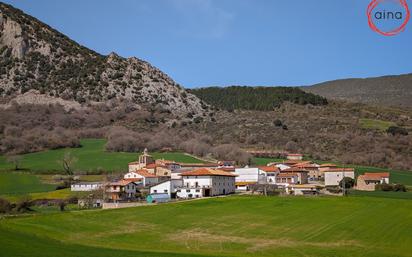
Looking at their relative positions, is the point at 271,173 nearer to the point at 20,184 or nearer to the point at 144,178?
the point at 144,178

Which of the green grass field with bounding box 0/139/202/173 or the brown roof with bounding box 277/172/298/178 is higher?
the green grass field with bounding box 0/139/202/173

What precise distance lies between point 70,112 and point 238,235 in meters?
129

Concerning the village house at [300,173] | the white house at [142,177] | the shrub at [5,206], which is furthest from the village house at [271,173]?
the shrub at [5,206]

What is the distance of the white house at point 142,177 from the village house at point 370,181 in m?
34.5

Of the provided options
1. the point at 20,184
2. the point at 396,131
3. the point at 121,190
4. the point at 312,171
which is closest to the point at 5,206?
the point at 121,190

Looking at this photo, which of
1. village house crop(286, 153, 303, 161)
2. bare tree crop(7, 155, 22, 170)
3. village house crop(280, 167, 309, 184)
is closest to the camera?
village house crop(280, 167, 309, 184)

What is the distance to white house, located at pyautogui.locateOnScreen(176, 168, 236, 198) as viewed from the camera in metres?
97.8

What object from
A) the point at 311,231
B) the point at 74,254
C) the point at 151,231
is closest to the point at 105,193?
the point at 151,231

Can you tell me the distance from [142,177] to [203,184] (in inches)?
606

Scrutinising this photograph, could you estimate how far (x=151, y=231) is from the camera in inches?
2562

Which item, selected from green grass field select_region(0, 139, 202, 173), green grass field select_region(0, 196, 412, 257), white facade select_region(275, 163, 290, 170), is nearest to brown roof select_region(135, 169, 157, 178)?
green grass field select_region(0, 139, 202, 173)

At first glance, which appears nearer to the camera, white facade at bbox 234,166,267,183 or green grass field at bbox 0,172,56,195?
green grass field at bbox 0,172,56,195

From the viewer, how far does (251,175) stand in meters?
112

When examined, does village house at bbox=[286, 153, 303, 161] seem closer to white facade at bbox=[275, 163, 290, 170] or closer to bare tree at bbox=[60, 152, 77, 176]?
white facade at bbox=[275, 163, 290, 170]
